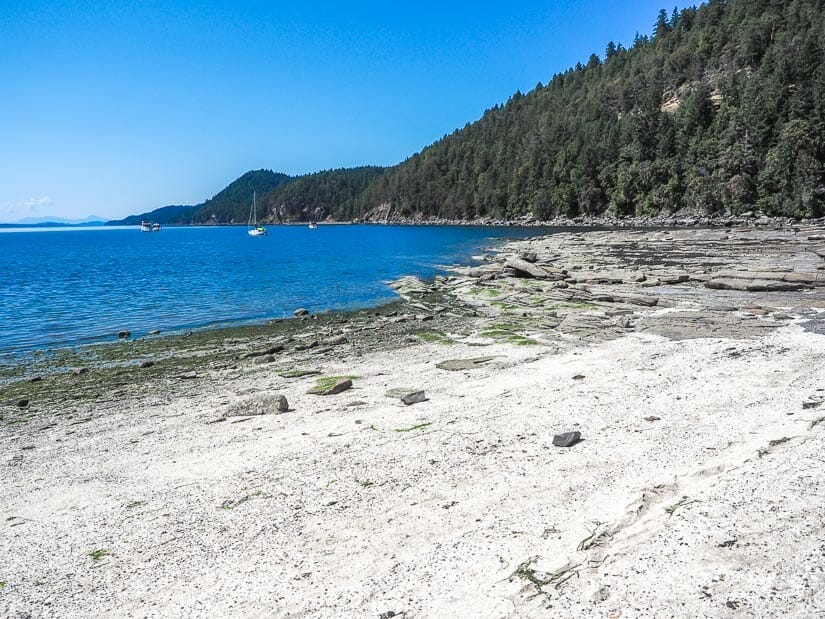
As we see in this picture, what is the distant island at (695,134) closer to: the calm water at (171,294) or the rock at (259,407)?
the calm water at (171,294)

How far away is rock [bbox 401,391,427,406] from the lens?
13195mm

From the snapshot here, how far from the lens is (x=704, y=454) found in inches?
340

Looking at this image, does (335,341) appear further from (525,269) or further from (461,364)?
(525,269)

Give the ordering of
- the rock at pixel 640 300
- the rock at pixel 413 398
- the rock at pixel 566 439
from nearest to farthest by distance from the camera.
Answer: the rock at pixel 566 439, the rock at pixel 413 398, the rock at pixel 640 300

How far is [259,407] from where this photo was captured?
13.4 meters

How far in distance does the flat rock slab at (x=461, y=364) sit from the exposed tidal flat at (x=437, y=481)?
0.44 ft

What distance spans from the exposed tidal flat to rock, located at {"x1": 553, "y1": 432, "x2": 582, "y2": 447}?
112mm

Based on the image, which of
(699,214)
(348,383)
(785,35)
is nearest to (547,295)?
(348,383)

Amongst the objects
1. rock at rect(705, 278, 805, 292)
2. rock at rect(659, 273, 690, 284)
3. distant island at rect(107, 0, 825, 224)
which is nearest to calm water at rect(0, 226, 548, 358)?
rock at rect(659, 273, 690, 284)

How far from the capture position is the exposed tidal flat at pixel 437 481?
228 inches

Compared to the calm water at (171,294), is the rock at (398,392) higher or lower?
higher

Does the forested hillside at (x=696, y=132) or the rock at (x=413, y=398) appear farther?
the forested hillside at (x=696, y=132)

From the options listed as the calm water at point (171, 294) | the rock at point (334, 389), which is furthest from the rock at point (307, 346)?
the calm water at point (171, 294)

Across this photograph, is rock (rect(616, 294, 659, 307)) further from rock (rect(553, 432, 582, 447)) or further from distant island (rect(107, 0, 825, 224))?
distant island (rect(107, 0, 825, 224))
